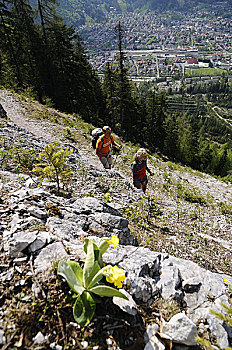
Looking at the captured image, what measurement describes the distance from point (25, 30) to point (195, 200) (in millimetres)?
25849

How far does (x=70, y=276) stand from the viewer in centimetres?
229

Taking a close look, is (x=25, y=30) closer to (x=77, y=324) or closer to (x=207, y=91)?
(x=77, y=324)

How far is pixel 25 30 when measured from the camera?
2198 cm

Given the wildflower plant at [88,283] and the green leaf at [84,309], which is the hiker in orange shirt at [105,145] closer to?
the wildflower plant at [88,283]

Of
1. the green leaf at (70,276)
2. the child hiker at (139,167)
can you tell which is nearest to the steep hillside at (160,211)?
the child hiker at (139,167)

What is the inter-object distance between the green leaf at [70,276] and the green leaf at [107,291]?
148mm

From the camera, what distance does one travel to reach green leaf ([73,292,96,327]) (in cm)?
209

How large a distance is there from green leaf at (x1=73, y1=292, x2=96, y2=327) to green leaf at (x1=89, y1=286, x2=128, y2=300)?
94mm

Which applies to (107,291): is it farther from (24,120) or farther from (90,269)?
(24,120)

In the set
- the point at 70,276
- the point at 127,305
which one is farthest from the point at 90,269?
the point at 127,305

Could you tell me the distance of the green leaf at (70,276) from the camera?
223cm

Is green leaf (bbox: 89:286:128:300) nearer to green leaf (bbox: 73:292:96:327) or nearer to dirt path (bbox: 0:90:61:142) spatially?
green leaf (bbox: 73:292:96:327)

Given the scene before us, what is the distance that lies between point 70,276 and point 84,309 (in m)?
0.38

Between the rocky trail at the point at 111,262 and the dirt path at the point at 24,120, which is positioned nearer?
the rocky trail at the point at 111,262
